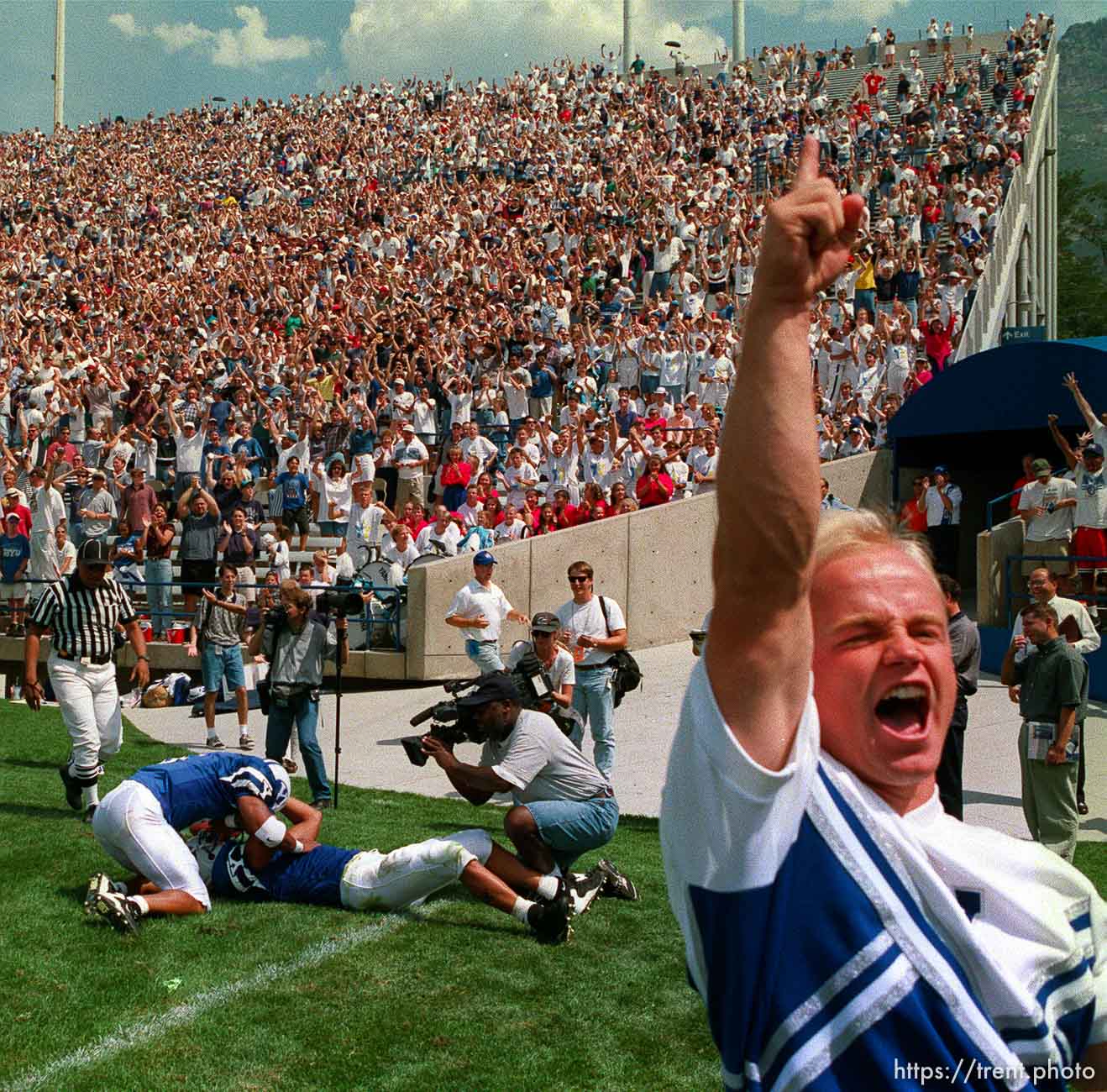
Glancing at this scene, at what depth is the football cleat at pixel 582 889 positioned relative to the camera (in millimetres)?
6781

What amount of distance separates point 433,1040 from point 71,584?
17.2 feet

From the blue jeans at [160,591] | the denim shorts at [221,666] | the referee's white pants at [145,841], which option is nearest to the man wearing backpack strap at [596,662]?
the denim shorts at [221,666]

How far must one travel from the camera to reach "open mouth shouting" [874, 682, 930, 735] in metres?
1.57

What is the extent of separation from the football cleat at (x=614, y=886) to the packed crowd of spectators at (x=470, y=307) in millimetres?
9525

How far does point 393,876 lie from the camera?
6711mm

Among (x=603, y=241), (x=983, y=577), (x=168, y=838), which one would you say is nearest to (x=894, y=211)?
(x=603, y=241)

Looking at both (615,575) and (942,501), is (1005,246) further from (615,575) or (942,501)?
(615,575)

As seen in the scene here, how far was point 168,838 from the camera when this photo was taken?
668cm

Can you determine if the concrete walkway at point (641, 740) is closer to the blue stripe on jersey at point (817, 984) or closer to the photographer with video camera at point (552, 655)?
the photographer with video camera at point (552, 655)

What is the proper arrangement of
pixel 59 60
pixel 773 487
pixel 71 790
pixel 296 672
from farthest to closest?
pixel 59 60
pixel 296 672
pixel 71 790
pixel 773 487

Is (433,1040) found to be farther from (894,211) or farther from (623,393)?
(894,211)

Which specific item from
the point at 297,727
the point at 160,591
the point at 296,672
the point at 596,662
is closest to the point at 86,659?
the point at 296,672

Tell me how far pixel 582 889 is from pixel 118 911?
7.40 ft

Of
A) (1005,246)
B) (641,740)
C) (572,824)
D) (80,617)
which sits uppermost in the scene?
(1005,246)
